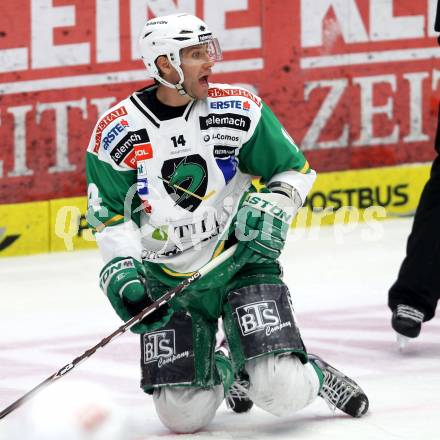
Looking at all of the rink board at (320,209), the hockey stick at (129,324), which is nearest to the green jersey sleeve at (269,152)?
the hockey stick at (129,324)

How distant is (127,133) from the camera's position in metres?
4.43

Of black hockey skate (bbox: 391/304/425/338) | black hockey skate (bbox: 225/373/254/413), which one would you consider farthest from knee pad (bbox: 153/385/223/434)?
black hockey skate (bbox: 391/304/425/338)

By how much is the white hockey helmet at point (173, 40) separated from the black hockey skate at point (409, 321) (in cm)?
140

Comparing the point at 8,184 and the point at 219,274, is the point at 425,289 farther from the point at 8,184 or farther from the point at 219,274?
the point at 8,184

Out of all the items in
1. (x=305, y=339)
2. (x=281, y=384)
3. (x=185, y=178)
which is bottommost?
(x=305, y=339)

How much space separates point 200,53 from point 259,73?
3765 millimetres

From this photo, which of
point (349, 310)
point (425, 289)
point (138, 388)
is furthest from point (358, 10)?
point (138, 388)

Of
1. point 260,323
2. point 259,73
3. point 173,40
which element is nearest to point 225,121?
point 173,40

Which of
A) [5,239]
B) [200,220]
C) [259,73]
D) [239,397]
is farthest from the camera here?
[259,73]

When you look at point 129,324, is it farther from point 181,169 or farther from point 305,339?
point 305,339

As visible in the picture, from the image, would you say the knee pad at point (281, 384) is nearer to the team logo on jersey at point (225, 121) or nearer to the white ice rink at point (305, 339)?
the white ice rink at point (305, 339)

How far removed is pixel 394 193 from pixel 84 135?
6.01 feet

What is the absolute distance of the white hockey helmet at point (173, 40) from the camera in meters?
4.48

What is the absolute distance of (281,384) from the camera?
14.1 ft
